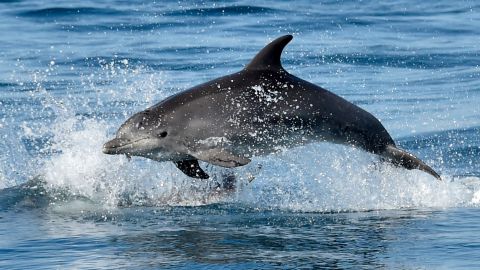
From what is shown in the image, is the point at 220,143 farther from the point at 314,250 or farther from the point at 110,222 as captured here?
the point at 314,250

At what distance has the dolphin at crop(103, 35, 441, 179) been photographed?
10.1 meters

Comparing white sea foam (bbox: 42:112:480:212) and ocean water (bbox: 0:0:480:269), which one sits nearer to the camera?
ocean water (bbox: 0:0:480:269)

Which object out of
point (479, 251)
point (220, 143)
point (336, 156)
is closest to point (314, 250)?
point (479, 251)

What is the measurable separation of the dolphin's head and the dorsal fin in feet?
3.33

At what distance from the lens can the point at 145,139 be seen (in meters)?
10.2

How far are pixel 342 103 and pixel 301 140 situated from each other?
1.76 ft

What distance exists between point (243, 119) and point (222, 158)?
503mm

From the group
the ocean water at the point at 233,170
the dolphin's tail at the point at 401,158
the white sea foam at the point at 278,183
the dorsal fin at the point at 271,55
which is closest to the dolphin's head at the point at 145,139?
the ocean water at the point at 233,170

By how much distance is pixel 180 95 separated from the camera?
1029 cm

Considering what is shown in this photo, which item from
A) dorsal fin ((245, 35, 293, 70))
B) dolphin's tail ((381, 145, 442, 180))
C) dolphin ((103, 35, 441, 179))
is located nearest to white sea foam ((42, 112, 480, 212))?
dolphin's tail ((381, 145, 442, 180))

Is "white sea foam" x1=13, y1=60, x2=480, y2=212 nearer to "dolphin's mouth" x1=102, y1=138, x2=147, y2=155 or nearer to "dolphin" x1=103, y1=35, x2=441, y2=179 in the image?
"dolphin" x1=103, y1=35, x2=441, y2=179

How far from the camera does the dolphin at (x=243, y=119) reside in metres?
10.1

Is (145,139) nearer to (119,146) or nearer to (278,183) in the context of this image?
(119,146)

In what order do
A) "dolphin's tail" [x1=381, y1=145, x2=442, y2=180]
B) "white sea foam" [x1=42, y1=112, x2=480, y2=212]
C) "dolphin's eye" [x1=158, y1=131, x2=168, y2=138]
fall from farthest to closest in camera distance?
"white sea foam" [x1=42, y1=112, x2=480, y2=212] < "dolphin's tail" [x1=381, y1=145, x2=442, y2=180] < "dolphin's eye" [x1=158, y1=131, x2=168, y2=138]
